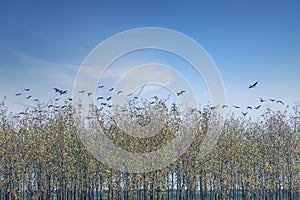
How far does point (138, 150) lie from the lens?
39031 mm

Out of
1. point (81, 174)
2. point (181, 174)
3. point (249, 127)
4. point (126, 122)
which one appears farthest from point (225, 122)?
point (81, 174)

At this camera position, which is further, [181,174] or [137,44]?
[181,174]

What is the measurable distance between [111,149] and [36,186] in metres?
7.97

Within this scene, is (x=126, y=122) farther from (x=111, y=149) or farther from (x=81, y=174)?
(x=81, y=174)

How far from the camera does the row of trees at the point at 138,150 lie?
39.7 m

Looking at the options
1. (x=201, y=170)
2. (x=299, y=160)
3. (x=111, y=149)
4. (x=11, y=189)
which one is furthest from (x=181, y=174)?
(x=11, y=189)

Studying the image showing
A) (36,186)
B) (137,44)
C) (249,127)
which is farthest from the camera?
(249,127)

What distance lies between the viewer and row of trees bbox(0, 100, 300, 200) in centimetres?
3969

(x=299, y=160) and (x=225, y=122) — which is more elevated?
(x=225, y=122)

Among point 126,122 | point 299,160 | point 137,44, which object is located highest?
point 137,44

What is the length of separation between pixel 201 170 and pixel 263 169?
18.8ft

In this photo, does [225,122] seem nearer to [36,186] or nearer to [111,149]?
[111,149]

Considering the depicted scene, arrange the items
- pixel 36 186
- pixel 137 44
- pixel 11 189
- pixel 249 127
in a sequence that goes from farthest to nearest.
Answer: pixel 249 127, pixel 36 186, pixel 11 189, pixel 137 44

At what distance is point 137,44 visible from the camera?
25734 millimetres
